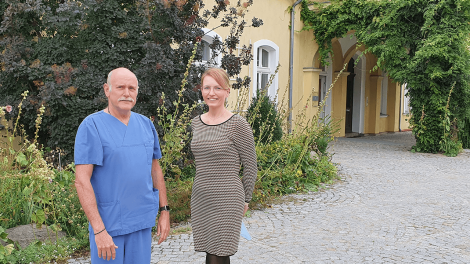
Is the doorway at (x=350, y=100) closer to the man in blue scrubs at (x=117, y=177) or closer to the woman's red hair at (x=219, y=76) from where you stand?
the woman's red hair at (x=219, y=76)

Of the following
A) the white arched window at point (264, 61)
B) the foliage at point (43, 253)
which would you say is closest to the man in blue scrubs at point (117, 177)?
the foliage at point (43, 253)

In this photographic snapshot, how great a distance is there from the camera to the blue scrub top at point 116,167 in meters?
2.13

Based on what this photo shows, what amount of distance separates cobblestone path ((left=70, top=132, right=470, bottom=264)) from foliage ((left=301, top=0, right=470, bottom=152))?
323 centimetres

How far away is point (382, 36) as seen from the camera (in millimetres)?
12359

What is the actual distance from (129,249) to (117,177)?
1.31 feet

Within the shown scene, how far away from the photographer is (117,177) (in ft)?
7.22

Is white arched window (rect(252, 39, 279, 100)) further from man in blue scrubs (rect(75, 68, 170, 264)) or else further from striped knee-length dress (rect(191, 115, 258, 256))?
man in blue scrubs (rect(75, 68, 170, 264))

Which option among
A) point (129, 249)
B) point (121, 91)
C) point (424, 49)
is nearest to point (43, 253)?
point (129, 249)

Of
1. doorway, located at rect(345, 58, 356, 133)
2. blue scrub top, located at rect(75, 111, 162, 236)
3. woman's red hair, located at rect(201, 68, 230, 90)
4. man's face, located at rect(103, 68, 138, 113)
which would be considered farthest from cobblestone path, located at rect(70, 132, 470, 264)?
doorway, located at rect(345, 58, 356, 133)

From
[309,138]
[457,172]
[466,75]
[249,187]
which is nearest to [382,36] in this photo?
[466,75]

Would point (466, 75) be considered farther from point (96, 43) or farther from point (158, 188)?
point (158, 188)

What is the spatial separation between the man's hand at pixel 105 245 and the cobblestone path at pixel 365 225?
1.78 metres

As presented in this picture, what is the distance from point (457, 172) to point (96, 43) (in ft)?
25.2

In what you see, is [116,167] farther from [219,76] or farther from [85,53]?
[85,53]
